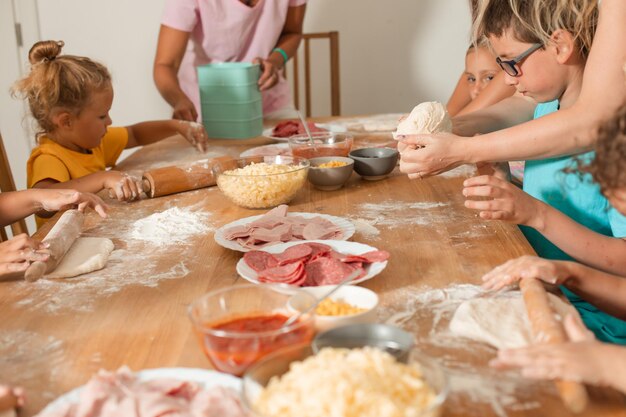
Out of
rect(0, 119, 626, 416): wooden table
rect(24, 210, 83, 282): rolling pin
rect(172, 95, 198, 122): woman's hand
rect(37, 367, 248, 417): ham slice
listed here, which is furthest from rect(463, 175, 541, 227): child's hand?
rect(172, 95, 198, 122): woman's hand

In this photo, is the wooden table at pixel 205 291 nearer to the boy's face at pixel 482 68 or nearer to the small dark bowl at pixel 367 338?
the small dark bowl at pixel 367 338

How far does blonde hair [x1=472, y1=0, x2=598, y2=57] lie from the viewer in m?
1.51

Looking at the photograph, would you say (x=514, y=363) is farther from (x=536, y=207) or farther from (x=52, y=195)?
(x=52, y=195)

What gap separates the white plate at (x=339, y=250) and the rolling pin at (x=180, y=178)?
605 millimetres

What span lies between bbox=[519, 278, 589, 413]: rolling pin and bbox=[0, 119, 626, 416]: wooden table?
0.04m

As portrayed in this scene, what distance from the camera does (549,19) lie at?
1.52 meters

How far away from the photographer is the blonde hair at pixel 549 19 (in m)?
1.51

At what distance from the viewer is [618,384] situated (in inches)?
32.8

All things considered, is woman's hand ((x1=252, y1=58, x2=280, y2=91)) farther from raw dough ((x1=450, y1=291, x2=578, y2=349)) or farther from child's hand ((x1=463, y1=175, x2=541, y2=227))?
raw dough ((x1=450, y1=291, x2=578, y2=349))

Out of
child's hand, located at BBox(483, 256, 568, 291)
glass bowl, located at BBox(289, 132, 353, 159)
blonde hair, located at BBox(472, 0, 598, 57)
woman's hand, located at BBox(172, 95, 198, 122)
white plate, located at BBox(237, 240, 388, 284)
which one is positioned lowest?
white plate, located at BBox(237, 240, 388, 284)

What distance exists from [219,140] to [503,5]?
135 centimetres

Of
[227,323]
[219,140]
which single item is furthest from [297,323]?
[219,140]

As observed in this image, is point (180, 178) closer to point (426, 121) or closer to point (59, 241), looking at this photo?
point (59, 241)

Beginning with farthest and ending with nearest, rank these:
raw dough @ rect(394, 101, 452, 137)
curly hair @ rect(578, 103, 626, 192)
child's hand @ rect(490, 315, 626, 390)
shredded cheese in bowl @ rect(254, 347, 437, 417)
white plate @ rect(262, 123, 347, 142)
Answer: white plate @ rect(262, 123, 347, 142) → raw dough @ rect(394, 101, 452, 137) → curly hair @ rect(578, 103, 626, 192) → child's hand @ rect(490, 315, 626, 390) → shredded cheese in bowl @ rect(254, 347, 437, 417)
